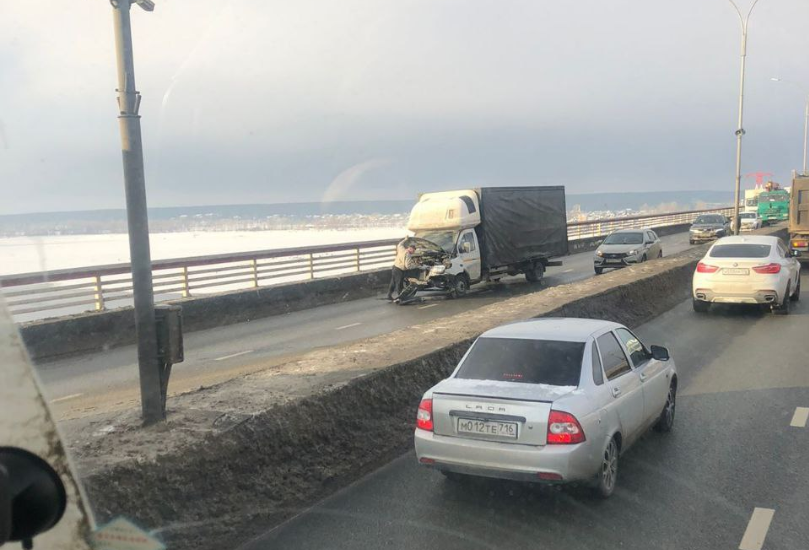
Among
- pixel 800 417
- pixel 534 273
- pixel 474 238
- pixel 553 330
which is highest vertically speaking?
pixel 553 330

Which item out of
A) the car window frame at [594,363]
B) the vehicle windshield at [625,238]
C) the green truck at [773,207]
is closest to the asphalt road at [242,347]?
the car window frame at [594,363]

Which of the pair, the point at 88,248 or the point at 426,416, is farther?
the point at 88,248

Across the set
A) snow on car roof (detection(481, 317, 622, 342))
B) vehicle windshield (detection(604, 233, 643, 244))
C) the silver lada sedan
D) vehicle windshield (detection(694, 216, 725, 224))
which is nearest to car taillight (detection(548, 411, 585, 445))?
the silver lada sedan

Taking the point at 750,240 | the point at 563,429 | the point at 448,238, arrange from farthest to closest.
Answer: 1. the point at 448,238
2. the point at 750,240
3. the point at 563,429

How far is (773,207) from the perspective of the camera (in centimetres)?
5550

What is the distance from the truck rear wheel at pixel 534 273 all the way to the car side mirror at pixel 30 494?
2395cm

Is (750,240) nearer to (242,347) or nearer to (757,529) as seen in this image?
(242,347)

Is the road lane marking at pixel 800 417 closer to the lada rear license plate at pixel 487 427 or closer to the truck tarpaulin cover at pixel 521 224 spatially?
the lada rear license plate at pixel 487 427

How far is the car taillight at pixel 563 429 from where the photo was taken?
17.1 feet

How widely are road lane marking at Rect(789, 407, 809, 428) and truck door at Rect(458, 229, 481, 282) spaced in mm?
13880

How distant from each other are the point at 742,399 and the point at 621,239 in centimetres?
2069

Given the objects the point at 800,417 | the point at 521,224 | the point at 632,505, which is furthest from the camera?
the point at 521,224

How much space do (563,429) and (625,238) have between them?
81.0ft

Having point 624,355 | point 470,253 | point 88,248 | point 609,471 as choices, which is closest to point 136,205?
point 609,471
